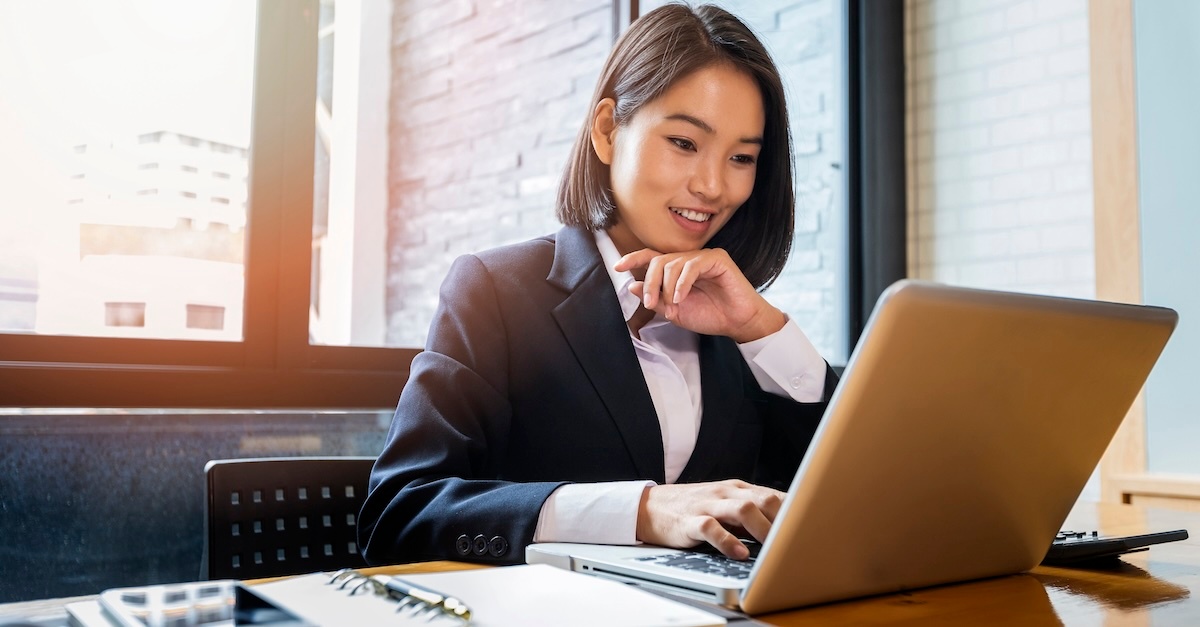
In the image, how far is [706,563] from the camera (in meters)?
0.74

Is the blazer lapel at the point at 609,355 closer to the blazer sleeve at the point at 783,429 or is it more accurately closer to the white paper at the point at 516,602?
the blazer sleeve at the point at 783,429

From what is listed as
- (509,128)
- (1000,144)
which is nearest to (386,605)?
(1000,144)

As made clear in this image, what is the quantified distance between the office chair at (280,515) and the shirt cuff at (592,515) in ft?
1.27

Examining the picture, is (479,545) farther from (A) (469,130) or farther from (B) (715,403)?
(A) (469,130)

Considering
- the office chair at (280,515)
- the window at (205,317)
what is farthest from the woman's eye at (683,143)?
the window at (205,317)

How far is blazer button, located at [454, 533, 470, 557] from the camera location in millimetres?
907

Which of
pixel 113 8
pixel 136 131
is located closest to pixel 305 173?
pixel 136 131

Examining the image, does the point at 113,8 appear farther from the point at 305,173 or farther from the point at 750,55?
the point at 750,55

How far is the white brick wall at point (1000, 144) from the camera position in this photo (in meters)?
2.84

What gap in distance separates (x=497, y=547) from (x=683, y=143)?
74 centimetres

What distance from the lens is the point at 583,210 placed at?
150 centimetres

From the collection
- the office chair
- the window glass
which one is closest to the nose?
the office chair

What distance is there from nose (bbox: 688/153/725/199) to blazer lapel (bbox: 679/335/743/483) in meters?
0.21

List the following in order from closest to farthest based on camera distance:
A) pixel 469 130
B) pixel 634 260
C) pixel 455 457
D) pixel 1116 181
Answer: pixel 455 457 → pixel 634 260 → pixel 1116 181 → pixel 469 130
